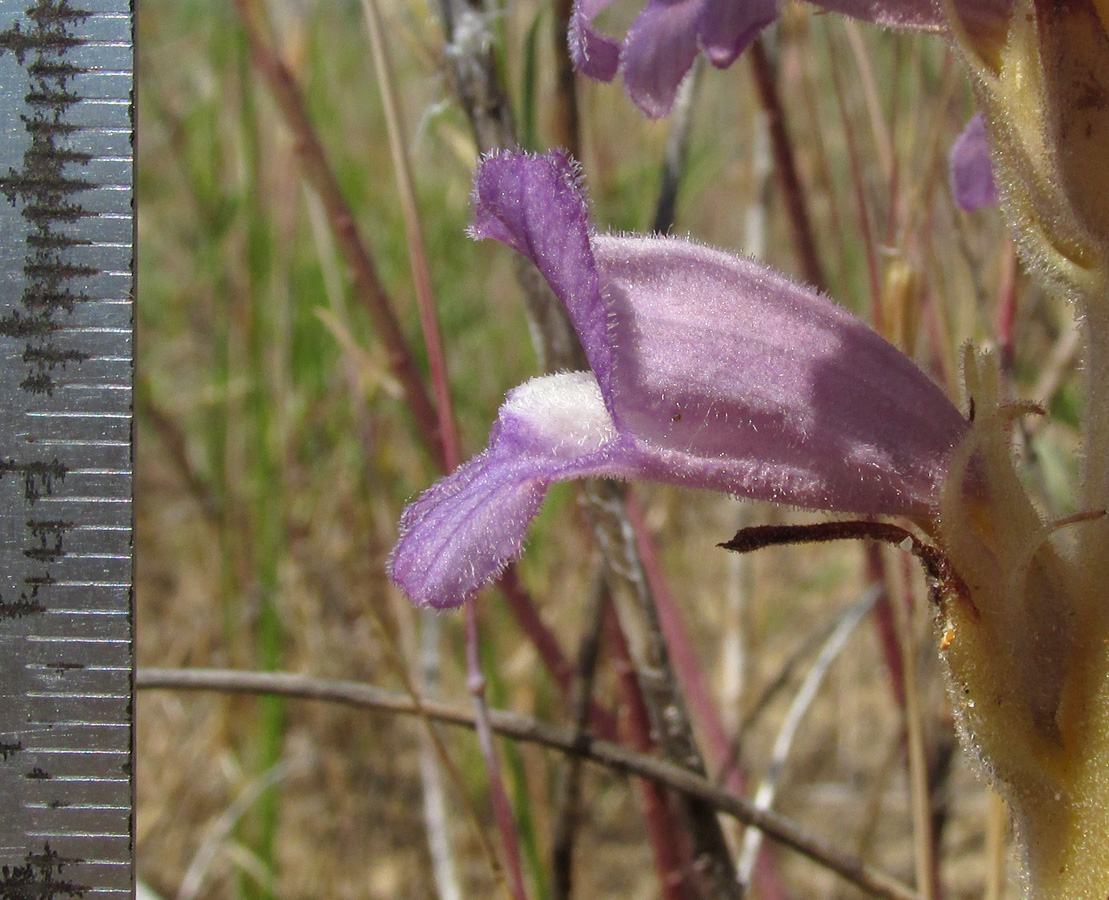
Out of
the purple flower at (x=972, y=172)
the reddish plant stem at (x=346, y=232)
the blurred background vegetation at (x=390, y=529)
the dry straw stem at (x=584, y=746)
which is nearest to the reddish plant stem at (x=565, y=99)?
the blurred background vegetation at (x=390, y=529)

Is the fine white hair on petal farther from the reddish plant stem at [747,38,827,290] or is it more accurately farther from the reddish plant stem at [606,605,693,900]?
the reddish plant stem at [747,38,827,290]

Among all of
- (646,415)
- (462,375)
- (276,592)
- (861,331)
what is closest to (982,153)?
(861,331)

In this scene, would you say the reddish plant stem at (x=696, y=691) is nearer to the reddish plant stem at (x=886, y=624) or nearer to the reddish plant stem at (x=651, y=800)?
the reddish plant stem at (x=651, y=800)

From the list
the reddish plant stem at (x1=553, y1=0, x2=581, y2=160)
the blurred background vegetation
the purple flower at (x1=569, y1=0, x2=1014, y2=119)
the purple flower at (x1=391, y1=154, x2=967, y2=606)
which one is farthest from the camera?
the blurred background vegetation

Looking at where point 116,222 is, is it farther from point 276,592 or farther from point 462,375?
point 462,375

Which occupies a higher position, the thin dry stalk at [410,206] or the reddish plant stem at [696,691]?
Answer: the thin dry stalk at [410,206]

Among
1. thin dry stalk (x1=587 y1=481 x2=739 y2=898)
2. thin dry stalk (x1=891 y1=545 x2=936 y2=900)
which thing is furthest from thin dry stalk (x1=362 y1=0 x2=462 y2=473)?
thin dry stalk (x1=891 y1=545 x2=936 y2=900)

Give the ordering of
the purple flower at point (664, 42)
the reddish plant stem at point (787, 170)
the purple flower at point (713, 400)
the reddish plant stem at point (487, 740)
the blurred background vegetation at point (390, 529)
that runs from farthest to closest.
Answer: the blurred background vegetation at point (390, 529), the reddish plant stem at point (787, 170), the reddish plant stem at point (487, 740), the purple flower at point (664, 42), the purple flower at point (713, 400)
